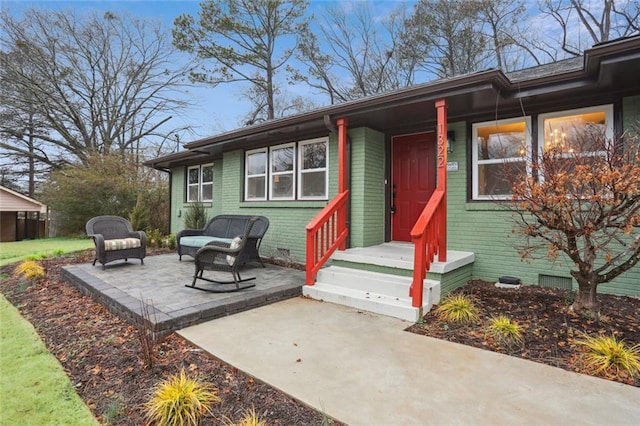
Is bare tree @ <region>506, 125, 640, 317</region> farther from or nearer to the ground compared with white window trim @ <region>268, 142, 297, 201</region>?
nearer to the ground

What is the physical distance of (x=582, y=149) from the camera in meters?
4.03

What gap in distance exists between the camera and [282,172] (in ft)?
23.8

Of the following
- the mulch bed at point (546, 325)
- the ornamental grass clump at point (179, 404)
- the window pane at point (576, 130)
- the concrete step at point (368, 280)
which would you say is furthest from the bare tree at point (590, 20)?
the ornamental grass clump at point (179, 404)

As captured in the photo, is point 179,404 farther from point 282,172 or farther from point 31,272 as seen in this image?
point 31,272

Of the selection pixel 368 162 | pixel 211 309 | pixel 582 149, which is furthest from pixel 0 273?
pixel 582 149

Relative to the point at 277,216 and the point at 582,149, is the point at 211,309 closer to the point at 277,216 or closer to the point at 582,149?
the point at 277,216

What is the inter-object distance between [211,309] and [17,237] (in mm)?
15088

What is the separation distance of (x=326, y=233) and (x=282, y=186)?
2416 millimetres

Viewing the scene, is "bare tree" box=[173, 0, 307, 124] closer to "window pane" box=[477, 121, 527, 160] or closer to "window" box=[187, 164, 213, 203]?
"window" box=[187, 164, 213, 203]

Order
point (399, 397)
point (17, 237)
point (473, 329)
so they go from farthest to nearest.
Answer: point (17, 237), point (473, 329), point (399, 397)

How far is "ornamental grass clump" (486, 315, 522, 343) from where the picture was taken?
10.1ft

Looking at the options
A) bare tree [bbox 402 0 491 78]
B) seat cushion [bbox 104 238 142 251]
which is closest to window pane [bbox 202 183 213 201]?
seat cushion [bbox 104 238 142 251]

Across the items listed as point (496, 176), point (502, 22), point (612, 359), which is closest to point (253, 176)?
point (496, 176)

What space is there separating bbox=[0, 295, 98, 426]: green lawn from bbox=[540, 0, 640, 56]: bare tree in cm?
1487
